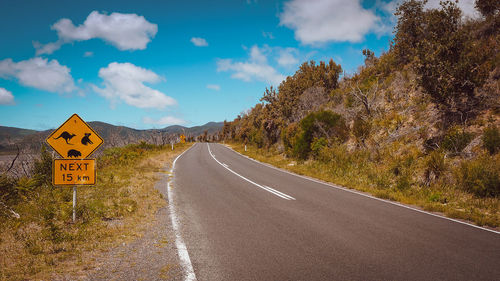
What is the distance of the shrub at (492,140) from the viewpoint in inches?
345

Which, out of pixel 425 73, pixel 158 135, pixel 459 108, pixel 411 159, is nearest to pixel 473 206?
pixel 411 159

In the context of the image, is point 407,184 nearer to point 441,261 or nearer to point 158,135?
point 441,261

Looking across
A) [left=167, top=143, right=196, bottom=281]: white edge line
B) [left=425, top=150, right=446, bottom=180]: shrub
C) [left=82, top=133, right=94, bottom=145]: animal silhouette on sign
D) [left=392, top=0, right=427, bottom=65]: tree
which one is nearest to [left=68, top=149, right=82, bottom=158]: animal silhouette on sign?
[left=82, top=133, right=94, bottom=145]: animal silhouette on sign

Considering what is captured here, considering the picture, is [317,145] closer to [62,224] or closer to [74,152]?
[74,152]

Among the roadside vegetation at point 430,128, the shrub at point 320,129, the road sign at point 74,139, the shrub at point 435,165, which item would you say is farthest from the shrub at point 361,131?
the road sign at point 74,139

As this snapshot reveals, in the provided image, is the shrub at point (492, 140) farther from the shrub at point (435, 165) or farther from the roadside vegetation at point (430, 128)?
the shrub at point (435, 165)

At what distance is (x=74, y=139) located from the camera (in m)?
5.58

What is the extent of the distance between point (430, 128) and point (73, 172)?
14.2 metres

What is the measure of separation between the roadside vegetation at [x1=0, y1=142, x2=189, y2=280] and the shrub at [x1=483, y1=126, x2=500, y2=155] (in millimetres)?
11217

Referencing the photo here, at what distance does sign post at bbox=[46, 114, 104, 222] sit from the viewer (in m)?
5.41

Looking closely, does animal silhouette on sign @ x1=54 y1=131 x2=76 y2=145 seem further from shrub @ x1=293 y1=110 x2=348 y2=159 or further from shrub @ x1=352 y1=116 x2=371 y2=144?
shrub @ x1=293 y1=110 x2=348 y2=159

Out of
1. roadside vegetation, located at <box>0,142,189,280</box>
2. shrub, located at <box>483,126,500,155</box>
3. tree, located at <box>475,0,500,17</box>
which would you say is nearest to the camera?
roadside vegetation, located at <box>0,142,189,280</box>

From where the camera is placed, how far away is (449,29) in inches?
465

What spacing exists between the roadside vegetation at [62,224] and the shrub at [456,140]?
11.1 meters
